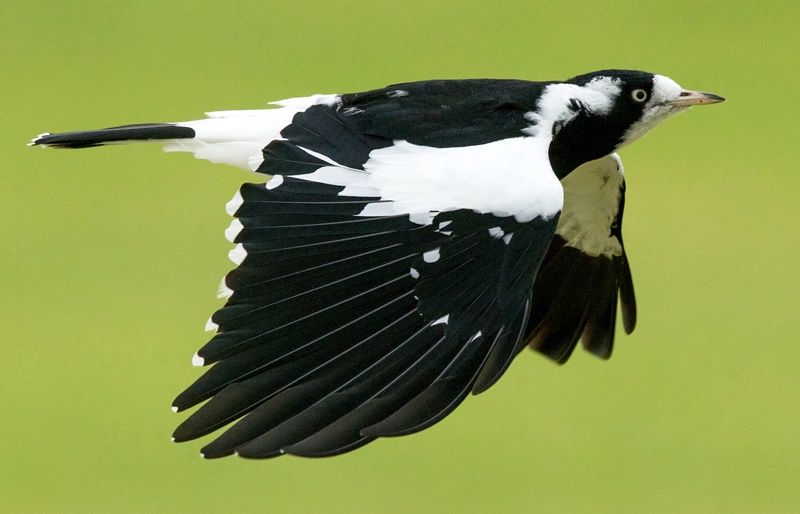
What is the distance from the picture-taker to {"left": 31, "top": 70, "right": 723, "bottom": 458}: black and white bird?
12.4 feet

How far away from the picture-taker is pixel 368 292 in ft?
13.0

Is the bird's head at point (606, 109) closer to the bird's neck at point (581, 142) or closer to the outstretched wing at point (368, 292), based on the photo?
the bird's neck at point (581, 142)

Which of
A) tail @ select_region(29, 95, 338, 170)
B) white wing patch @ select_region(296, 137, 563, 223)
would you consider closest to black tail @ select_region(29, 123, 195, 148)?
tail @ select_region(29, 95, 338, 170)

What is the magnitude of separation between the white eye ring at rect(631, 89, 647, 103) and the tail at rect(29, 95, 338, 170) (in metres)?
0.99

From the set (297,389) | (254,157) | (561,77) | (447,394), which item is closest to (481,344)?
(447,394)

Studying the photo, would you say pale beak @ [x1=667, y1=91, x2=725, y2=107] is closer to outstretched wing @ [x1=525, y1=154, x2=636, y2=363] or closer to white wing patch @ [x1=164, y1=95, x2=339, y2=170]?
outstretched wing @ [x1=525, y1=154, x2=636, y2=363]

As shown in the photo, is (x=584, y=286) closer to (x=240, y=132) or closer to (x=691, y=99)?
(x=691, y=99)

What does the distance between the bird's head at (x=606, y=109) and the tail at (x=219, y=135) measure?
72cm

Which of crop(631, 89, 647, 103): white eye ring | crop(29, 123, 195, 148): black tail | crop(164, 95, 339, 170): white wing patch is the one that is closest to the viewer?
crop(164, 95, 339, 170): white wing patch

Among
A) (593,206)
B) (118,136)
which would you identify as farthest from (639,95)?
(118,136)

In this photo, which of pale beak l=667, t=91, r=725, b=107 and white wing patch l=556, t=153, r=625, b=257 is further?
white wing patch l=556, t=153, r=625, b=257

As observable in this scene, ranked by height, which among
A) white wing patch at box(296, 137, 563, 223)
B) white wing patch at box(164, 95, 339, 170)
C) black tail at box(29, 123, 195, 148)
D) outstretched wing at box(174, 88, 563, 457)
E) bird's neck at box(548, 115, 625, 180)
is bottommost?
outstretched wing at box(174, 88, 563, 457)

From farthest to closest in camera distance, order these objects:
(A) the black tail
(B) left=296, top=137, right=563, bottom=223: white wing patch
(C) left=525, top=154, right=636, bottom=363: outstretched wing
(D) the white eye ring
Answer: (C) left=525, top=154, right=636, bottom=363: outstretched wing < (D) the white eye ring < (A) the black tail < (B) left=296, top=137, right=563, bottom=223: white wing patch

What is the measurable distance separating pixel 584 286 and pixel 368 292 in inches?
67.3
